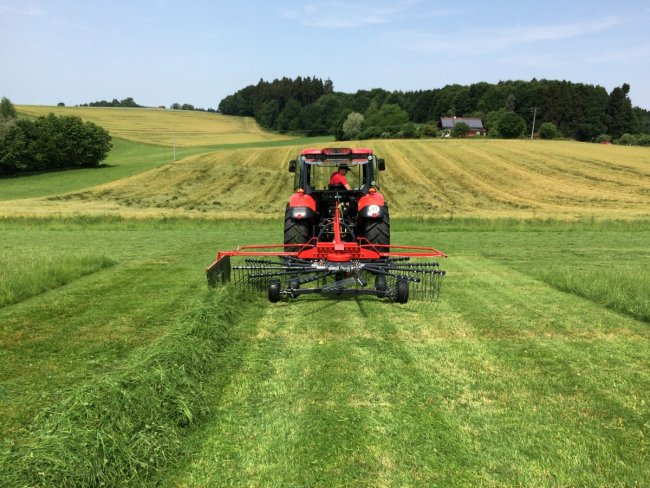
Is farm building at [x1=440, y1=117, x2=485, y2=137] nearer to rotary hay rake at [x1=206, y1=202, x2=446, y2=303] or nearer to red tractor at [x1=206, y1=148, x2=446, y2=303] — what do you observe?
red tractor at [x1=206, y1=148, x2=446, y2=303]

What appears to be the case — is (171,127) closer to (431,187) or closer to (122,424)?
(431,187)

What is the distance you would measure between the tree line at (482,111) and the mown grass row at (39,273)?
60498mm

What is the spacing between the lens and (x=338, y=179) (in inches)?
348

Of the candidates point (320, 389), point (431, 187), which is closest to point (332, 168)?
point (320, 389)

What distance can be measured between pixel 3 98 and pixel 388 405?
69.9m

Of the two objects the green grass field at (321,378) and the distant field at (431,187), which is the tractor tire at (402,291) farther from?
the distant field at (431,187)

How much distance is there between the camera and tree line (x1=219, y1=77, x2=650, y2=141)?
2916 inches

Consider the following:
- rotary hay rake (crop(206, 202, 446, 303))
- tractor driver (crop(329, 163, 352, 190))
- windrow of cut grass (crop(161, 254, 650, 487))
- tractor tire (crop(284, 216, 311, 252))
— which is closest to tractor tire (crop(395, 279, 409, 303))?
rotary hay rake (crop(206, 202, 446, 303))

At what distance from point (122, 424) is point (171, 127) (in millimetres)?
80564

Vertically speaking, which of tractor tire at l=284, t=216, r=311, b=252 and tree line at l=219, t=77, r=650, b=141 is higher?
tree line at l=219, t=77, r=650, b=141

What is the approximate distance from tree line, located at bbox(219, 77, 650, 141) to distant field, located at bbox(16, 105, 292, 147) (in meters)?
9.95

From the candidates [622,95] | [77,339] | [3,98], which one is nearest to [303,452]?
[77,339]

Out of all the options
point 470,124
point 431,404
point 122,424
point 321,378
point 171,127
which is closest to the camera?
point 122,424

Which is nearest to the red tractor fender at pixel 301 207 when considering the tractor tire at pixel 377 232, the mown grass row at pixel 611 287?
the tractor tire at pixel 377 232
